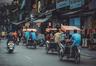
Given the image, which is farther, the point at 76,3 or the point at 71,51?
the point at 76,3

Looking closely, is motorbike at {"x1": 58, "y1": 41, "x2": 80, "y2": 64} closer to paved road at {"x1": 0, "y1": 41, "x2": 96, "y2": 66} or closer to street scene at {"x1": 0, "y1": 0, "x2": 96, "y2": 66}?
street scene at {"x1": 0, "y1": 0, "x2": 96, "y2": 66}

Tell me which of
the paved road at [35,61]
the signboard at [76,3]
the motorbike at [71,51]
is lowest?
the paved road at [35,61]

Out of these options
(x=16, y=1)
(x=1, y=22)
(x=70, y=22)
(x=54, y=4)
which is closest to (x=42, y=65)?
(x=70, y=22)

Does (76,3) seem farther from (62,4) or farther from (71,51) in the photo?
(71,51)

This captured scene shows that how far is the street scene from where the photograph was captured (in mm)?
21617

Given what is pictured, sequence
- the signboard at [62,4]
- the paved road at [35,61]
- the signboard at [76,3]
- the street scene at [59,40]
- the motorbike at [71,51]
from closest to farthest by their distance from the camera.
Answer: the paved road at [35,61]
the motorbike at [71,51]
the street scene at [59,40]
the signboard at [76,3]
the signboard at [62,4]

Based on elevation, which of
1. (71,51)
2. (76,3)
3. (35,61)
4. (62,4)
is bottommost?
(35,61)

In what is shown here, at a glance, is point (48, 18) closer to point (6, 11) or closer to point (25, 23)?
point (25, 23)

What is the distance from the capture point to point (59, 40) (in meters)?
27.6

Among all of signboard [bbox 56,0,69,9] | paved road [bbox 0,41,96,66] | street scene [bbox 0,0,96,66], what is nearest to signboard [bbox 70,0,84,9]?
street scene [bbox 0,0,96,66]

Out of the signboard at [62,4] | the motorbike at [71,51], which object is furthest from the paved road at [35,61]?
the signboard at [62,4]

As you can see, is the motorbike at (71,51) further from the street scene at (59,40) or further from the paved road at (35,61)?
the paved road at (35,61)

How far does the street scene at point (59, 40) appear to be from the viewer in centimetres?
2162

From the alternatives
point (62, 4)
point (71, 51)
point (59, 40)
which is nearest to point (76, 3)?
point (62, 4)
